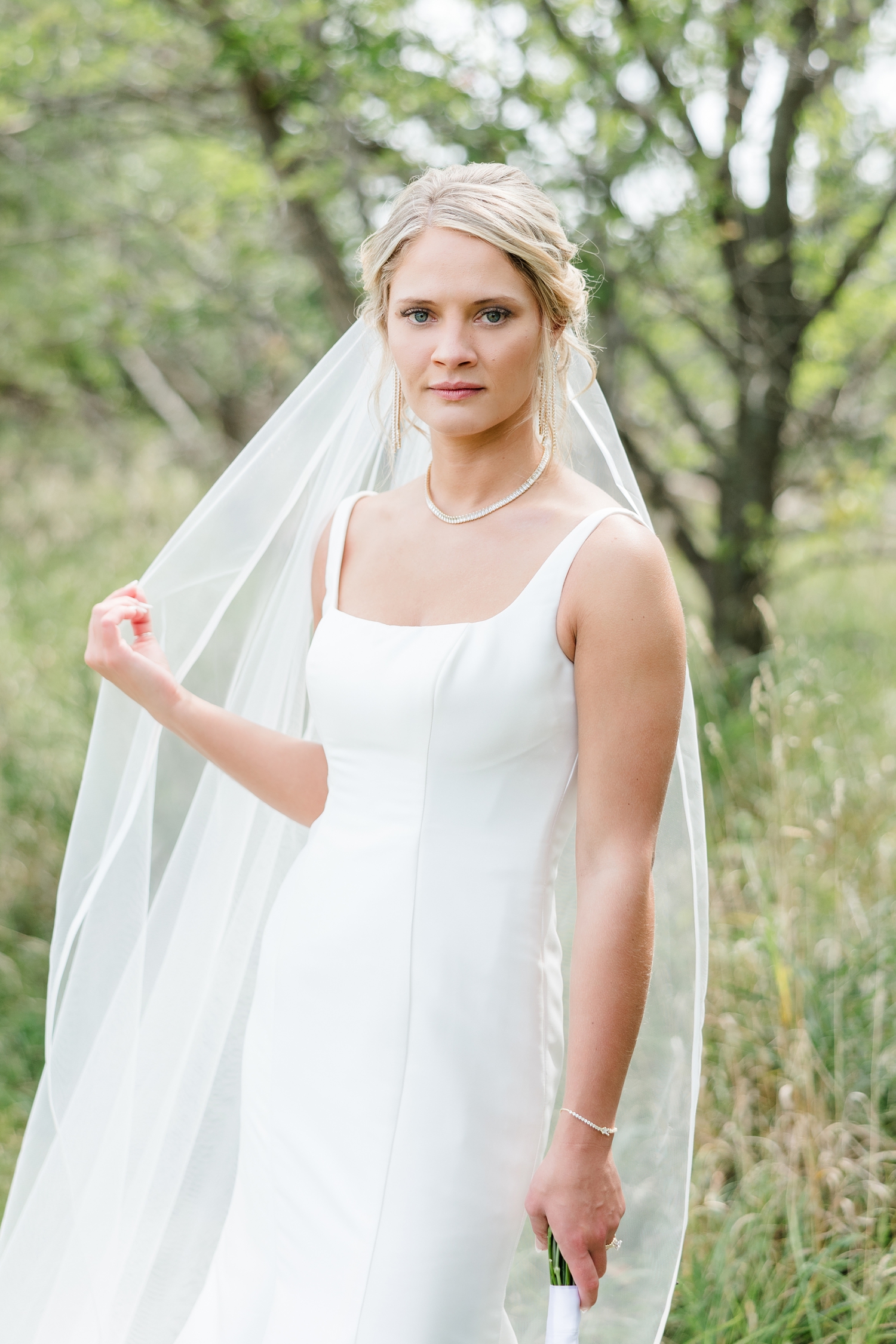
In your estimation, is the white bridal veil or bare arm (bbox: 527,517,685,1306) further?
the white bridal veil

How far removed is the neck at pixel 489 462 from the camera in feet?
5.96

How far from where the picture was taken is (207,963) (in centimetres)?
214

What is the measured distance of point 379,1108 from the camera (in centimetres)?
167

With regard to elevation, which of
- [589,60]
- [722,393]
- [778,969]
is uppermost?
[722,393]

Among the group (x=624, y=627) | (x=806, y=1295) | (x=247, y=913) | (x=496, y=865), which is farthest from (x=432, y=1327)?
(x=806, y=1295)

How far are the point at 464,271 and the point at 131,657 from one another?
0.85 metres

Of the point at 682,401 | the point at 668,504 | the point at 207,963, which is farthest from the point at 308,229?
the point at 207,963

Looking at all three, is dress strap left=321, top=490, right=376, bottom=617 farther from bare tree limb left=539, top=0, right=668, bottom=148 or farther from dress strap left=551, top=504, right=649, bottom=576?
bare tree limb left=539, top=0, right=668, bottom=148

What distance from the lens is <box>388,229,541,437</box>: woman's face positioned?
1.68 m

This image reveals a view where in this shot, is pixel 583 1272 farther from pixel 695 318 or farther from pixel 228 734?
pixel 695 318

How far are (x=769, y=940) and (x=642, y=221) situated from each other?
3.15 m

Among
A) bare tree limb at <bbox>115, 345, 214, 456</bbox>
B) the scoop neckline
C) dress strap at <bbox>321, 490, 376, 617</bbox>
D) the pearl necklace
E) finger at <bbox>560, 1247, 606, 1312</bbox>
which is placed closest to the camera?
finger at <bbox>560, 1247, 606, 1312</bbox>

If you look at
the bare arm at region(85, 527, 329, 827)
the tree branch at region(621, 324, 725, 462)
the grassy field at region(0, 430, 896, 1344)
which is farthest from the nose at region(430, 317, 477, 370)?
the tree branch at region(621, 324, 725, 462)

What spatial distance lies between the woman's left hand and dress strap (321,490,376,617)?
872 millimetres
